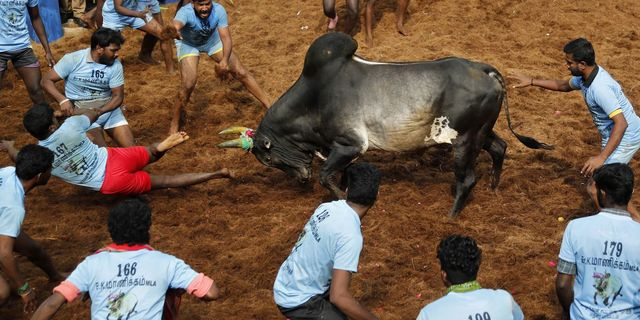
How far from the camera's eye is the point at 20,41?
367 inches

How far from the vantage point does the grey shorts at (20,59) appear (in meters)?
9.31

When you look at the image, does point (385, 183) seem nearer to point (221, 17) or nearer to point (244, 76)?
point (244, 76)

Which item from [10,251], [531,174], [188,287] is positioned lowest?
[531,174]

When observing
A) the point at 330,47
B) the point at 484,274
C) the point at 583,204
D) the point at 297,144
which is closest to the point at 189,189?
the point at 297,144

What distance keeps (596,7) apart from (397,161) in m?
5.86

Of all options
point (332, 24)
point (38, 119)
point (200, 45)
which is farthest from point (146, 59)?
point (38, 119)

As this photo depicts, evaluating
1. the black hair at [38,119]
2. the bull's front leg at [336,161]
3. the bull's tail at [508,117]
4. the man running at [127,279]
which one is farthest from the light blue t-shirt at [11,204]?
the bull's tail at [508,117]

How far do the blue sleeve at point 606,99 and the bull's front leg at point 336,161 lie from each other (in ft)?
7.65

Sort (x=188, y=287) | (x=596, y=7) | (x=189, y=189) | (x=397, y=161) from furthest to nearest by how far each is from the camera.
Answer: (x=596, y=7) < (x=397, y=161) < (x=189, y=189) < (x=188, y=287)

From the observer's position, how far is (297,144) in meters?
8.71

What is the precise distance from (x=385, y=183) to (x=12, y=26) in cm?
446

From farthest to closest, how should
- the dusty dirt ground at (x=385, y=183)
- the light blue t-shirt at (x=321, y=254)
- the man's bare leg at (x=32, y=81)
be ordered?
the man's bare leg at (x=32, y=81)
the dusty dirt ground at (x=385, y=183)
the light blue t-shirt at (x=321, y=254)

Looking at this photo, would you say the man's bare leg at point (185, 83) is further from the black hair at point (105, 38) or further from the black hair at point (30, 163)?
the black hair at point (30, 163)

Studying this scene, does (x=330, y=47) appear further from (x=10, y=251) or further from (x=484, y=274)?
(x=10, y=251)
